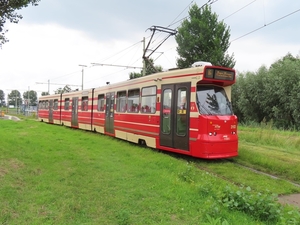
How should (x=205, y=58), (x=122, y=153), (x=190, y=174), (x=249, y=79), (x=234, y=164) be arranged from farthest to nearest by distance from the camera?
(x=249, y=79), (x=205, y=58), (x=122, y=153), (x=234, y=164), (x=190, y=174)

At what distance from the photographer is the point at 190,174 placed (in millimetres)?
6859

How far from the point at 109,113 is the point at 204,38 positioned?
16.1 meters

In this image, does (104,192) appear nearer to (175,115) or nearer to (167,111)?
(175,115)

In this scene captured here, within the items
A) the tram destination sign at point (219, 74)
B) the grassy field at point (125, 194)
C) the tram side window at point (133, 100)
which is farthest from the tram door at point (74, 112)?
the tram destination sign at point (219, 74)

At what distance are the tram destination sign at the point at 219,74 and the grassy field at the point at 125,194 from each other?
9.53 ft

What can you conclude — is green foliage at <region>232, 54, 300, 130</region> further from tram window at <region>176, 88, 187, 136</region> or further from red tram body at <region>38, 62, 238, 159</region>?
tram window at <region>176, 88, 187, 136</region>

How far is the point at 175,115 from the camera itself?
961cm

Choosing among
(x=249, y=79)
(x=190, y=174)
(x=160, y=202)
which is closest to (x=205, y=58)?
(x=249, y=79)

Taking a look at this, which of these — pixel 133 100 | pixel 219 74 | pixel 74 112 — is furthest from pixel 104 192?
pixel 74 112

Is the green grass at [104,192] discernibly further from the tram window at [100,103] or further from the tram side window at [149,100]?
the tram window at [100,103]

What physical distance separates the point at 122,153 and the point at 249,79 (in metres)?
27.7

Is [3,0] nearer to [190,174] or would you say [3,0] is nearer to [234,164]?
[190,174]

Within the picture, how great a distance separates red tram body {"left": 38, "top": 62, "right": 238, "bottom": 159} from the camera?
8.78 m

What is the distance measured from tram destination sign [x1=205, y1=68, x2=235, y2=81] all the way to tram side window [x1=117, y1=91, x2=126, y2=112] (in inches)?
220
